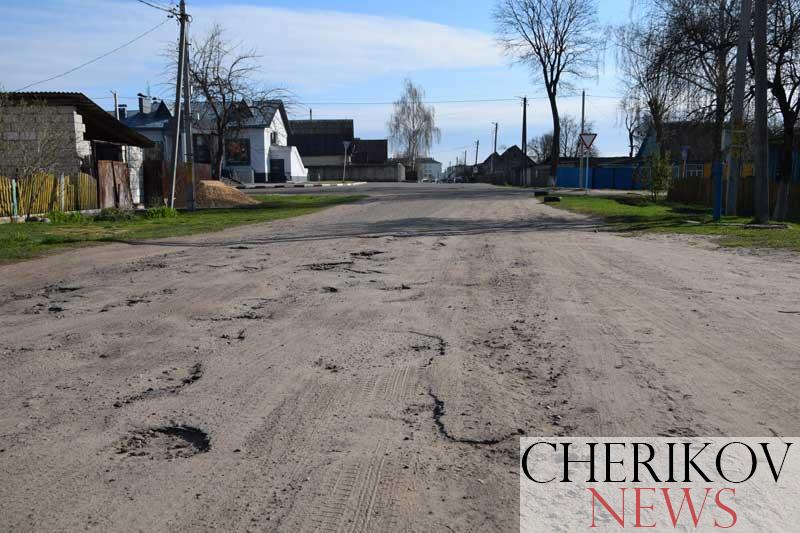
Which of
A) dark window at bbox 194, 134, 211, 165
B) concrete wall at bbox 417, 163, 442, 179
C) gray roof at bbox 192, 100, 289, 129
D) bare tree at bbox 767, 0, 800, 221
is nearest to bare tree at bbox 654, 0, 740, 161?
bare tree at bbox 767, 0, 800, 221

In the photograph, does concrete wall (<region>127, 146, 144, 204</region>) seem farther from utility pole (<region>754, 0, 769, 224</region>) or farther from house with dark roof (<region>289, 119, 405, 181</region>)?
house with dark roof (<region>289, 119, 405, 181</region>)

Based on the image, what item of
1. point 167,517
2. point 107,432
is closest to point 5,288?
point 107,432

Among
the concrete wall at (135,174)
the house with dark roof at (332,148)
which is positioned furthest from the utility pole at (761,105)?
the house with dark roof at (332,148)

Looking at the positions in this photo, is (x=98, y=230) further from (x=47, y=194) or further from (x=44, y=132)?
(x=44, y=132)

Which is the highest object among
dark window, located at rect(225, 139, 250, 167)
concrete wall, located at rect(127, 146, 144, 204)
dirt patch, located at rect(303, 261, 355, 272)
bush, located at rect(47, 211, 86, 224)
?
dark window, located at rect(225, 139, 250, 167)

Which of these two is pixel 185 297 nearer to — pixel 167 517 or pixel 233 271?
pixel 233 271

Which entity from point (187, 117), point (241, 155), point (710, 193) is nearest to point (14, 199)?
point (187, 117)

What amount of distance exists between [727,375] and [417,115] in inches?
4338

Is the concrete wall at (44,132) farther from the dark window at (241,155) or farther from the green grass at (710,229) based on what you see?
the dark window at (241,155)

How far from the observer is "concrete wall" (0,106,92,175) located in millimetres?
24453

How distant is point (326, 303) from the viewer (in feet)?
25.4

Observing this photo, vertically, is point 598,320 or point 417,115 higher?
point 417,115

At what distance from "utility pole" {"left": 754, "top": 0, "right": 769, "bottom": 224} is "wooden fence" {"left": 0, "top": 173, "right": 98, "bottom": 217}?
2064 centimetres

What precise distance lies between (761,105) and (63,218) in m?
19.9
